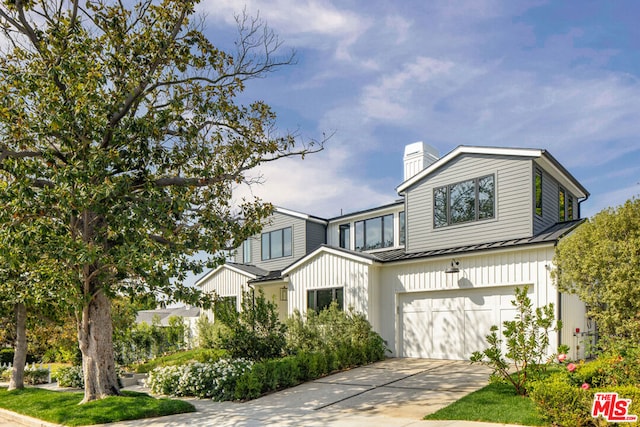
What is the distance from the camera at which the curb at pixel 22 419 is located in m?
10.6

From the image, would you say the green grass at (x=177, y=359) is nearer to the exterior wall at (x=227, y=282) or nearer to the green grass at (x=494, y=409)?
the exterior wall at (x=227, y=282)

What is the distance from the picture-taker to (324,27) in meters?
12.5

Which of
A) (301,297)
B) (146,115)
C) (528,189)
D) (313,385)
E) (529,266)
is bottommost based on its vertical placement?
(313,385)

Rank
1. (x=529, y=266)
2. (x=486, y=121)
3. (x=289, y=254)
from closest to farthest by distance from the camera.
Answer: (x=529, y=266)
(x=486, y=121)
(x=289, y=254)

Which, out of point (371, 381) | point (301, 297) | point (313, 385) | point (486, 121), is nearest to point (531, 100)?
point (486, 121)

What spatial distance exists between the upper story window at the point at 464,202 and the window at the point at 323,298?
4225mm

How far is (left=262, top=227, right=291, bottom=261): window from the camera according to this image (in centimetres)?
2572

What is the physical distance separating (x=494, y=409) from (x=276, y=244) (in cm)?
1844

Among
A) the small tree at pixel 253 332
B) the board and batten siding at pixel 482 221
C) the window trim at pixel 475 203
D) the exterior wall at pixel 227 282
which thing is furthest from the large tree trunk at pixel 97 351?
the exterior wall at pixel 227 282

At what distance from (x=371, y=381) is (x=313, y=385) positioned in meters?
1.46

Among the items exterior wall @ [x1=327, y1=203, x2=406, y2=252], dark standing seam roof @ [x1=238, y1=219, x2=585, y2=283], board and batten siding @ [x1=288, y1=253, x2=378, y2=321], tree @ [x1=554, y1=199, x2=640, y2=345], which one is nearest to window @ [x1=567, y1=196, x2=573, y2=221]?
dark standing seam roof @ [x1=238, y1=219, x2=585, y2=283]

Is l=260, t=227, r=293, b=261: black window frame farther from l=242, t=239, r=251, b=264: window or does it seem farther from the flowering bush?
the flowering bush

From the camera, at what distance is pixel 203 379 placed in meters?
12.4

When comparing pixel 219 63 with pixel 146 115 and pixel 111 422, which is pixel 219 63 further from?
pixel 111 422
